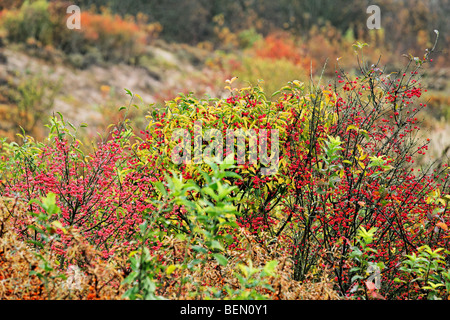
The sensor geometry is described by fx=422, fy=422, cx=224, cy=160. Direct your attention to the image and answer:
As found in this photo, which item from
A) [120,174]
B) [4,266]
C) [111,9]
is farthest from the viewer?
[111,9]

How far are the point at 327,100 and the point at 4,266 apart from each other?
2154 mm

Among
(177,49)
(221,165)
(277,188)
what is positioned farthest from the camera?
(177,49)

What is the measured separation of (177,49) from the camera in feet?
46.9

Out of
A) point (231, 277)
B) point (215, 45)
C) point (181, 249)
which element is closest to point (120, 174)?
point (181, 249)

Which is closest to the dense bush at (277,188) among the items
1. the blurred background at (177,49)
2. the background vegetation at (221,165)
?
the background vegetation at (221,165)

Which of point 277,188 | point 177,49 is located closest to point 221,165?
point 277,188

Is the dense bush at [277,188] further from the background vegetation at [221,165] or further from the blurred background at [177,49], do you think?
the blurred background at [177,49]

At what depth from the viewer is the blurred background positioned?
8852 mm

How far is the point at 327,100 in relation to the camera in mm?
2852

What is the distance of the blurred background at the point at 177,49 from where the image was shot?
8.85 m

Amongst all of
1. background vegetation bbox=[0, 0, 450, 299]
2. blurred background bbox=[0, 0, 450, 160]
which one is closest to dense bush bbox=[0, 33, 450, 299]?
background vegetation bbox=[0, 0, 450, 299]

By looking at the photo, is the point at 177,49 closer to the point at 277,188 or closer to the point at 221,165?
the point at 277,188
